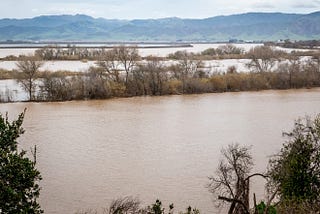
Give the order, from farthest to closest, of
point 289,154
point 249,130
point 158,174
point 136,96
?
point 136,96 → point 249,130 → point 158,174 → point 289,154

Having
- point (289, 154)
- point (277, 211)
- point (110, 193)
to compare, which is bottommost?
point (110, 193)

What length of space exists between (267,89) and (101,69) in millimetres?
13765

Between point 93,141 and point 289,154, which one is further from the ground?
point 289,154

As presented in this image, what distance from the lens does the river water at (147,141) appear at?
561 inches

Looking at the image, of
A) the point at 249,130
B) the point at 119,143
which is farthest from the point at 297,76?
the point at 119,143

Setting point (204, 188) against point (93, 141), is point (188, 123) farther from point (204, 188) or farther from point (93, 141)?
point (204, 188)

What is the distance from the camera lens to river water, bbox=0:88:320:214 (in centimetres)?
1425

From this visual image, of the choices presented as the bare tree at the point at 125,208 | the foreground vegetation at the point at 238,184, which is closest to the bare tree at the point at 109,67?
the foreground vegetation at the point at 238,184

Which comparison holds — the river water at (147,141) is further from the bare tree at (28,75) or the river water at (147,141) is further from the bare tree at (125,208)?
the bare tree at (28,75)

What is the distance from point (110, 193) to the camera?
1414cm

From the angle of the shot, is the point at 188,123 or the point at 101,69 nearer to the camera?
the point at 188,123

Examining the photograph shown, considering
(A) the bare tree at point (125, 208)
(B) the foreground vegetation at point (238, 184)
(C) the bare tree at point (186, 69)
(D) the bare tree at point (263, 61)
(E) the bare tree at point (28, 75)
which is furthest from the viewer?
(D) the bare tree at point (263, 61)

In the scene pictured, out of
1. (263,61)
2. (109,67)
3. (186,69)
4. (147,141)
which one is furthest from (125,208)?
(263,61)

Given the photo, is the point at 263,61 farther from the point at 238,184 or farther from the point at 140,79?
the point at 238,184
